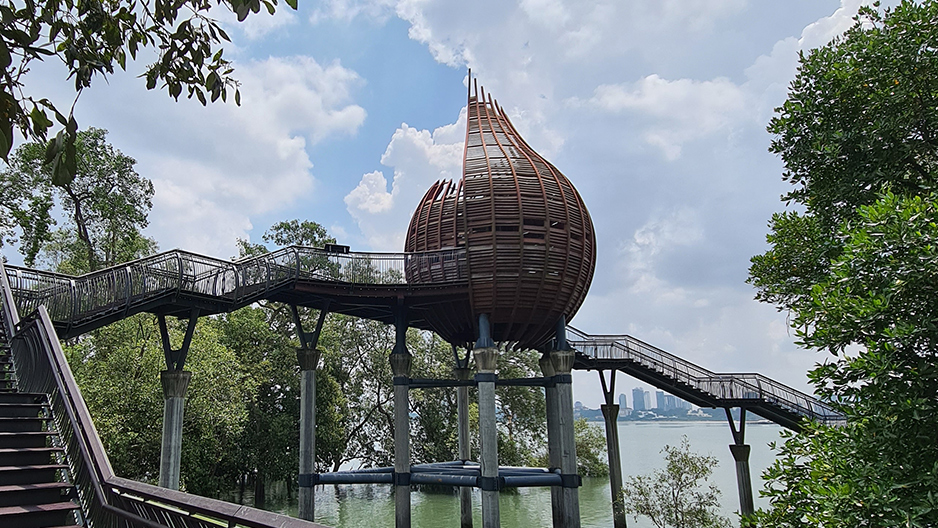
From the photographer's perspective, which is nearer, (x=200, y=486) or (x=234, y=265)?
(x=234, y=265)

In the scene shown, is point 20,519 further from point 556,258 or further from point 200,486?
point 200,486

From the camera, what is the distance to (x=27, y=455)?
6340 mm

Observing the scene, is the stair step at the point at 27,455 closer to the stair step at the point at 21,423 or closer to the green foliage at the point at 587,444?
the stair step at the point at 21,423

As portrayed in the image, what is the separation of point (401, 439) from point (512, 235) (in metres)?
6.38

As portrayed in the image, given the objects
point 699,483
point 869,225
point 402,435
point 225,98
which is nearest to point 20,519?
point 225,98

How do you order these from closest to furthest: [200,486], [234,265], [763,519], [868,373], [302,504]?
1. [868,373]
2. [763,519]
3. [234,265]
4. [302,504]
5. [200,486]

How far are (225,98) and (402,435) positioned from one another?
1384 cm

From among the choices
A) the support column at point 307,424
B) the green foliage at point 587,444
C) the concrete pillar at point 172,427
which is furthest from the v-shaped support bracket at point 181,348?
the green foliage at point 587,444

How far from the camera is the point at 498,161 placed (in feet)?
58.2

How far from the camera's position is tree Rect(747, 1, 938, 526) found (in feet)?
19.0

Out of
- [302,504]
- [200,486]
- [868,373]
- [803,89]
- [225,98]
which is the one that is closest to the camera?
[225,98]

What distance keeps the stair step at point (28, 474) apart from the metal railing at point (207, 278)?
24.4 ft

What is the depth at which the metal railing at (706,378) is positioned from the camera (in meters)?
21.2

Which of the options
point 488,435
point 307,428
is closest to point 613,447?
point 488,435
